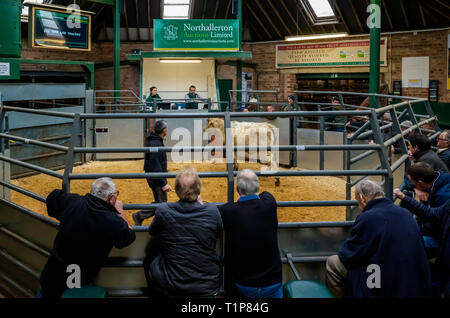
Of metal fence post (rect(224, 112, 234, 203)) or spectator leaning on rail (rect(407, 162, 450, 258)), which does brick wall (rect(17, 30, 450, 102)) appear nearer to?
spectator leaning on rail (rect(407, 162, 450, 258))

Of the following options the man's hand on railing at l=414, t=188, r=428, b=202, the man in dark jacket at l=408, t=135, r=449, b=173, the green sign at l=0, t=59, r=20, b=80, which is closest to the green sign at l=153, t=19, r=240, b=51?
the green sign at l=0, t=59, r=20, b=80

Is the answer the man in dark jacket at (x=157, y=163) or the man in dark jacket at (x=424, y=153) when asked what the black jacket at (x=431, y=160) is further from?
the man in dark jacket at (x=157, y=163)

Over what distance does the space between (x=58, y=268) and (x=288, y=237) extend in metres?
1.78

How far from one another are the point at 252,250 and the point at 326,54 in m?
15.7

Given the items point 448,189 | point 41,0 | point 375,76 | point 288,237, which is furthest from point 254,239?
point 41,0

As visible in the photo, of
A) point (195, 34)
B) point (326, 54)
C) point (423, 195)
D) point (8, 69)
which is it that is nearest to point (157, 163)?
point (423, 195)

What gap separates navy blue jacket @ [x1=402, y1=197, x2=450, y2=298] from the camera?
9.84 ft

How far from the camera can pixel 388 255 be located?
280 cm

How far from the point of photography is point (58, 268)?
3.11 m

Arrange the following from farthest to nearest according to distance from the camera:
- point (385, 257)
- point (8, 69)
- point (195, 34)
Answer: point (195, 34) → point (8, 69) → point (385, 257)

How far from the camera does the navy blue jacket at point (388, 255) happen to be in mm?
2764

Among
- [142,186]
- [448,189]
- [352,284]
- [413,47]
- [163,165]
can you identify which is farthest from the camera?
[413,47]

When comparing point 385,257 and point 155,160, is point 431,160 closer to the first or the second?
point 385,257
